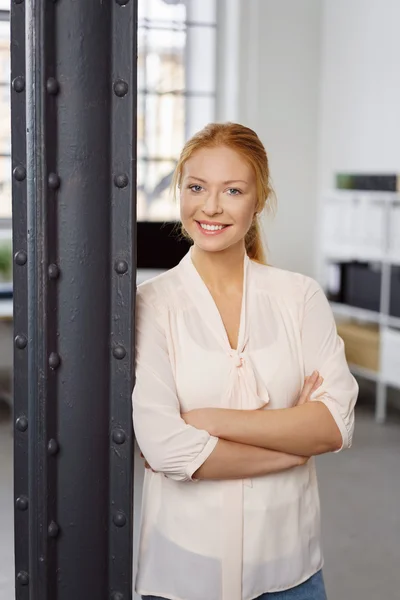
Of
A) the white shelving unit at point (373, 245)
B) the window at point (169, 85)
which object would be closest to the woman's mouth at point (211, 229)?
the white shelving unit at point (373, 245)

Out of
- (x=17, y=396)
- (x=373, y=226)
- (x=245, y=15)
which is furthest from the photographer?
(x=245, y=15)

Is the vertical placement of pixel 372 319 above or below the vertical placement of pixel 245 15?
below

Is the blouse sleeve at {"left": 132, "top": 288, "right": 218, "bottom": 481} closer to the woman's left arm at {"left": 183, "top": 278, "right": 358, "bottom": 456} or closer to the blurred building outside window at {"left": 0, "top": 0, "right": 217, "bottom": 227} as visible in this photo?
the woman's left arm at {"left": 183, "top": 278, "right": 358, "bottom": 456}

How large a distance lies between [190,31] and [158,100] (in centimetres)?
57

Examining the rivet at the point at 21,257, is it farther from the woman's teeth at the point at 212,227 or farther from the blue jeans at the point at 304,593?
the blue jeans at the point at 304,593

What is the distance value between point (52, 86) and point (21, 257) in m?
0.24

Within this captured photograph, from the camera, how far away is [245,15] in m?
6.88

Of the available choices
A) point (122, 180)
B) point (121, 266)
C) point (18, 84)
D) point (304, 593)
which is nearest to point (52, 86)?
point (18, 84)

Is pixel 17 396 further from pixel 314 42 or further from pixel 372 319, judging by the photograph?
pixel 314 42

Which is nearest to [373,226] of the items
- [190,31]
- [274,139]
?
[274,139]

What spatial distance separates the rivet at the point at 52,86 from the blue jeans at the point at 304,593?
854mm

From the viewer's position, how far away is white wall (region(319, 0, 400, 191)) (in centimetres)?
629

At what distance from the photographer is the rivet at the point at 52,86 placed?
132 cm

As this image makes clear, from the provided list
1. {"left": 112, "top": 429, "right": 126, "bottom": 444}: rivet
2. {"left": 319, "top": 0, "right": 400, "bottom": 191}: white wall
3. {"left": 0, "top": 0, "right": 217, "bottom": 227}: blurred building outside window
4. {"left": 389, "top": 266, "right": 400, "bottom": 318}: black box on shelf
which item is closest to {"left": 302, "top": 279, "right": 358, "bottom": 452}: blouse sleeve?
{"left": 112, "top": 429, "right": 126, "bottom": 444}: rivet
